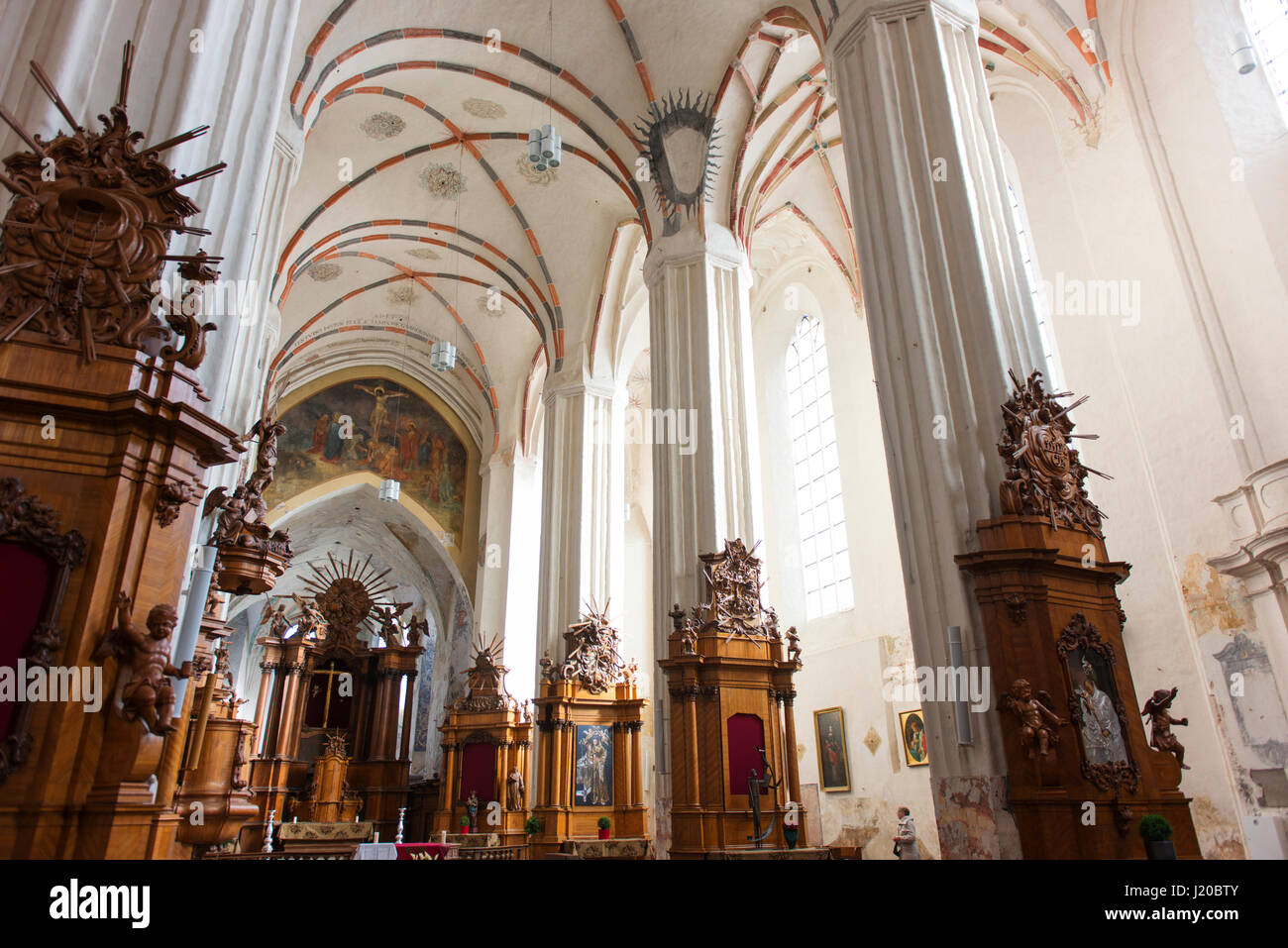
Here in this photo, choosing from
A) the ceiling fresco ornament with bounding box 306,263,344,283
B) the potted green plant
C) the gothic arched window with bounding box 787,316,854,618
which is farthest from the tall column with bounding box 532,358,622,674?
the potted green plant

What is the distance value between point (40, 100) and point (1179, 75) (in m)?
10.7

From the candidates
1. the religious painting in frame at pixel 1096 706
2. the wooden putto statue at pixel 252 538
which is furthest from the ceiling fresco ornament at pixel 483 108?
the religious painting in frame at pixel 1096 706

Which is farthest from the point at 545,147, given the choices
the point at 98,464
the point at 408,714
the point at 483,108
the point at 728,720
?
the point at 408,714

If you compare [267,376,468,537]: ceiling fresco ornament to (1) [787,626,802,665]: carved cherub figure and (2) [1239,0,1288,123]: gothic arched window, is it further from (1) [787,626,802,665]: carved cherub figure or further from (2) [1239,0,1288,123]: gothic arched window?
(2) [1239,0,1288,123]: gothic arched window

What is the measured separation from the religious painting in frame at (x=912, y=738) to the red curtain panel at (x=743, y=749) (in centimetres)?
407

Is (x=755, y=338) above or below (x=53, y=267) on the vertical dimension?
above

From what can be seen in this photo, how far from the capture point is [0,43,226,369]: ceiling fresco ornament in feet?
9.77

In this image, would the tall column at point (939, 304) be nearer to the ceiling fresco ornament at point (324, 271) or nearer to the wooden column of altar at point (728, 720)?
the wooden column of altar at point (728, 720)

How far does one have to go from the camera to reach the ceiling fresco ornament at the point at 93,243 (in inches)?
117

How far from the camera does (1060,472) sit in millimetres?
5301

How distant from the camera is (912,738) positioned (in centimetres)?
1168

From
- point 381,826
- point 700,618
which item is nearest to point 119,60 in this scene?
point 700,618

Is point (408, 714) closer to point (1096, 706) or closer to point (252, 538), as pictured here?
point (252, 538)

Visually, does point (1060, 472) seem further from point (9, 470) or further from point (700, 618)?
point (9, 470)
